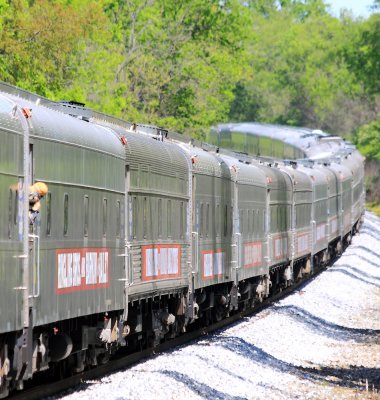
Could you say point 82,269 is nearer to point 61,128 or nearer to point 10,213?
point 61,128

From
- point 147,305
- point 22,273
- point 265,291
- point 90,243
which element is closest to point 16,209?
point 22,273

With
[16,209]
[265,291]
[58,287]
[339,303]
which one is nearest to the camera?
[16,209]

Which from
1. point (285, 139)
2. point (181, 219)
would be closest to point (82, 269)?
point (181, 219)

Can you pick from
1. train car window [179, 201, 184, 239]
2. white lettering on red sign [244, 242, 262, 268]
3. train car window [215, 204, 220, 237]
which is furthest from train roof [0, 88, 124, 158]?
white lettering on red sign [244, 242, 262, 268]

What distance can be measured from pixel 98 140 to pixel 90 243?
145 centimetres

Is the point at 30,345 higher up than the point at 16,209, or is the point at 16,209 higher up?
the point at 16,209

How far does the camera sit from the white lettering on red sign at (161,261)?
20.3 metres

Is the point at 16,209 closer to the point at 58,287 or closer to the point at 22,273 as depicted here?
the point at 22,273

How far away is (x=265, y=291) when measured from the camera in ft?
112

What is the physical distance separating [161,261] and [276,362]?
8.24 ft

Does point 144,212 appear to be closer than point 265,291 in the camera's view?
Yes

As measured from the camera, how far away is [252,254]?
31.9 meters

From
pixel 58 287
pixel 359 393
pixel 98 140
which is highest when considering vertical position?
pixel 98 140

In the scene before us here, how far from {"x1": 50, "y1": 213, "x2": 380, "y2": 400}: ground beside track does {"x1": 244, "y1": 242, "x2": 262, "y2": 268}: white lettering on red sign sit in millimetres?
1219
